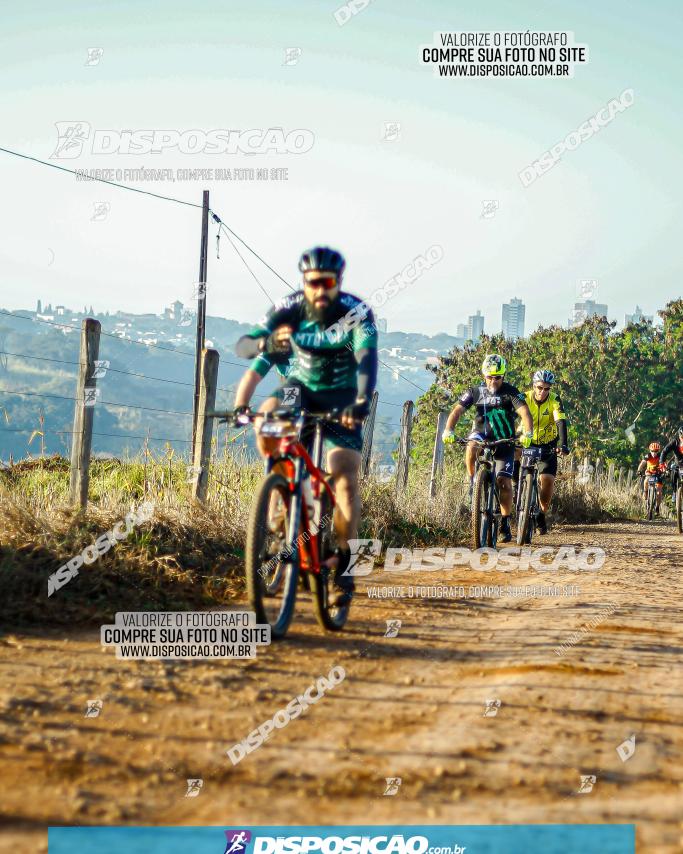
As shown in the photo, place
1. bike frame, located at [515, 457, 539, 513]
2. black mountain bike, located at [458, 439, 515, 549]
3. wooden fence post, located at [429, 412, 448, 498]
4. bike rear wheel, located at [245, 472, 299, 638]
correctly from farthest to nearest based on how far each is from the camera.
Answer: wooden fence post, located at [429, 412, 448, 498], bike frame, located at [515, 457, 539, 513], black mountain bike, located at [458, 439, 515, 549], bike rear wheel, located at [245, 472, 299, 638]

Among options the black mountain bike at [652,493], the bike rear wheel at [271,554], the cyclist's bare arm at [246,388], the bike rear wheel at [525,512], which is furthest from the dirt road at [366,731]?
the black mountain bike at [652,493]

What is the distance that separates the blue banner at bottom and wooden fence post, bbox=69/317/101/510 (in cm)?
511

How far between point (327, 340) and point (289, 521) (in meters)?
1.21

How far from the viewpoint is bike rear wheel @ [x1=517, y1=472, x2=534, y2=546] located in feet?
36.7

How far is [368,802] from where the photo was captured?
2771 millimetres

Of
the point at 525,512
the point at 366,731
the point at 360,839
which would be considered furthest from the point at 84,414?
the point at 525,512

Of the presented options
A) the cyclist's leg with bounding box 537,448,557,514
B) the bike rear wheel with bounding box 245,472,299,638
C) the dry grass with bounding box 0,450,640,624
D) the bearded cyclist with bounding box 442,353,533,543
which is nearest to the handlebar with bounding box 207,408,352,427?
the bike rear wheel with bounding box 245,472,299,638

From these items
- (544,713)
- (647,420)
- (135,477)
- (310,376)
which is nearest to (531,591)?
(310,376)

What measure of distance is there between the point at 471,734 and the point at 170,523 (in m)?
3.98

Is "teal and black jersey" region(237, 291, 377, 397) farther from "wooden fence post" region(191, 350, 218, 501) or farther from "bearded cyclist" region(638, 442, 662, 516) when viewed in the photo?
"bearded cyclist" region(638, 442, 662, 516)

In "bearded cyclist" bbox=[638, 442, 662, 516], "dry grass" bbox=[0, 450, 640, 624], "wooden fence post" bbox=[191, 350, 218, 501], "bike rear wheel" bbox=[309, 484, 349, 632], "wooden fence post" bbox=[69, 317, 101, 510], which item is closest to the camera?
"bike rear wheel" bbox=[309, 484, 349, 632]

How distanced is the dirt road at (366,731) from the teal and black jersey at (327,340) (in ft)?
5.31

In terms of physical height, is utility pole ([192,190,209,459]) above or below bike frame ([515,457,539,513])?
above

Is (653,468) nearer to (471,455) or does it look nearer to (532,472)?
(532,472)
